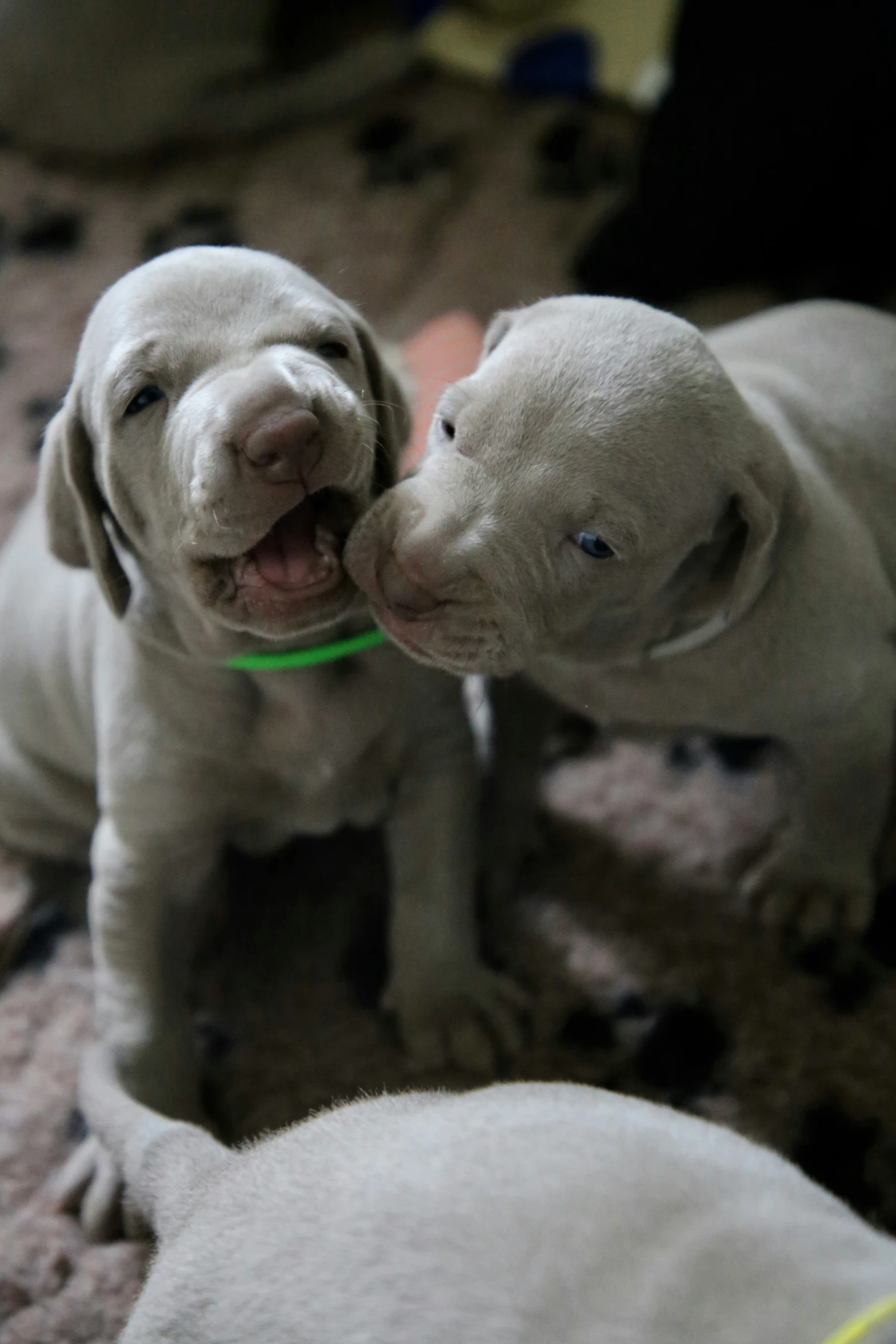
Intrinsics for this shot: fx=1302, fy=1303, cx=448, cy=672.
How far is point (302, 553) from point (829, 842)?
1158 mm

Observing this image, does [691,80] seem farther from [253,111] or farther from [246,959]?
[246,959]

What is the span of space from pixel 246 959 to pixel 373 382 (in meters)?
1.19

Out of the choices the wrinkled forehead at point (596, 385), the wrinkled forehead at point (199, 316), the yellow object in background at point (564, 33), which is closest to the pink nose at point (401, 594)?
the wrinkled forehead at point (596, 385)

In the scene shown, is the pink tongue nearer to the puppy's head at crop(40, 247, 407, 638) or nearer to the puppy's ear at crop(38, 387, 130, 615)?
the puppy's head at crop(40, 247, 407, 638)

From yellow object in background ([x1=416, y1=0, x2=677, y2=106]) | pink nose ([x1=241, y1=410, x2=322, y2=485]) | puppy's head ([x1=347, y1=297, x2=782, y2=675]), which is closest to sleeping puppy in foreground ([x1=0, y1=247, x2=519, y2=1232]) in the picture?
pink nose ([x1=241, y1=410, x2=322, y2=485])

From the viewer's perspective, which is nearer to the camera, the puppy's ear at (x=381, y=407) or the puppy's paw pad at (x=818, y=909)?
Answer: the puppy's ear at (x=381, y=407)

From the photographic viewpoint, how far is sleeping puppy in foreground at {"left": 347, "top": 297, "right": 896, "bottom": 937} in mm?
1740

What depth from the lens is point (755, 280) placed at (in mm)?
3312

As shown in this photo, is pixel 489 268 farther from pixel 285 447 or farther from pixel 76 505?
pixel 285 447

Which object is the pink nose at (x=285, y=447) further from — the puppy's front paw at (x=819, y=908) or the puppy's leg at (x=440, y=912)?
the puppy's front paw at (x=819, y=908)

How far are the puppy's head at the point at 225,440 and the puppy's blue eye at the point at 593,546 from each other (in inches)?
12.3

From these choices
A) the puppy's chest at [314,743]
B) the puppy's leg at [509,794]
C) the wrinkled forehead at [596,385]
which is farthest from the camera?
the puppy's leg at [509,794]

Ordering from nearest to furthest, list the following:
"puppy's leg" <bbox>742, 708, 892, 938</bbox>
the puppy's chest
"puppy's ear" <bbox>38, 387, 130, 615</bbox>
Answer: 1. "puppy's ear" <bbox>38, 387, 130, 615</bbox>
2. the puppy's chest
3. "puppy's leg" <bbox>742, 708, 892, 938</bbox>

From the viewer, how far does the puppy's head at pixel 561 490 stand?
1732 millimetres
